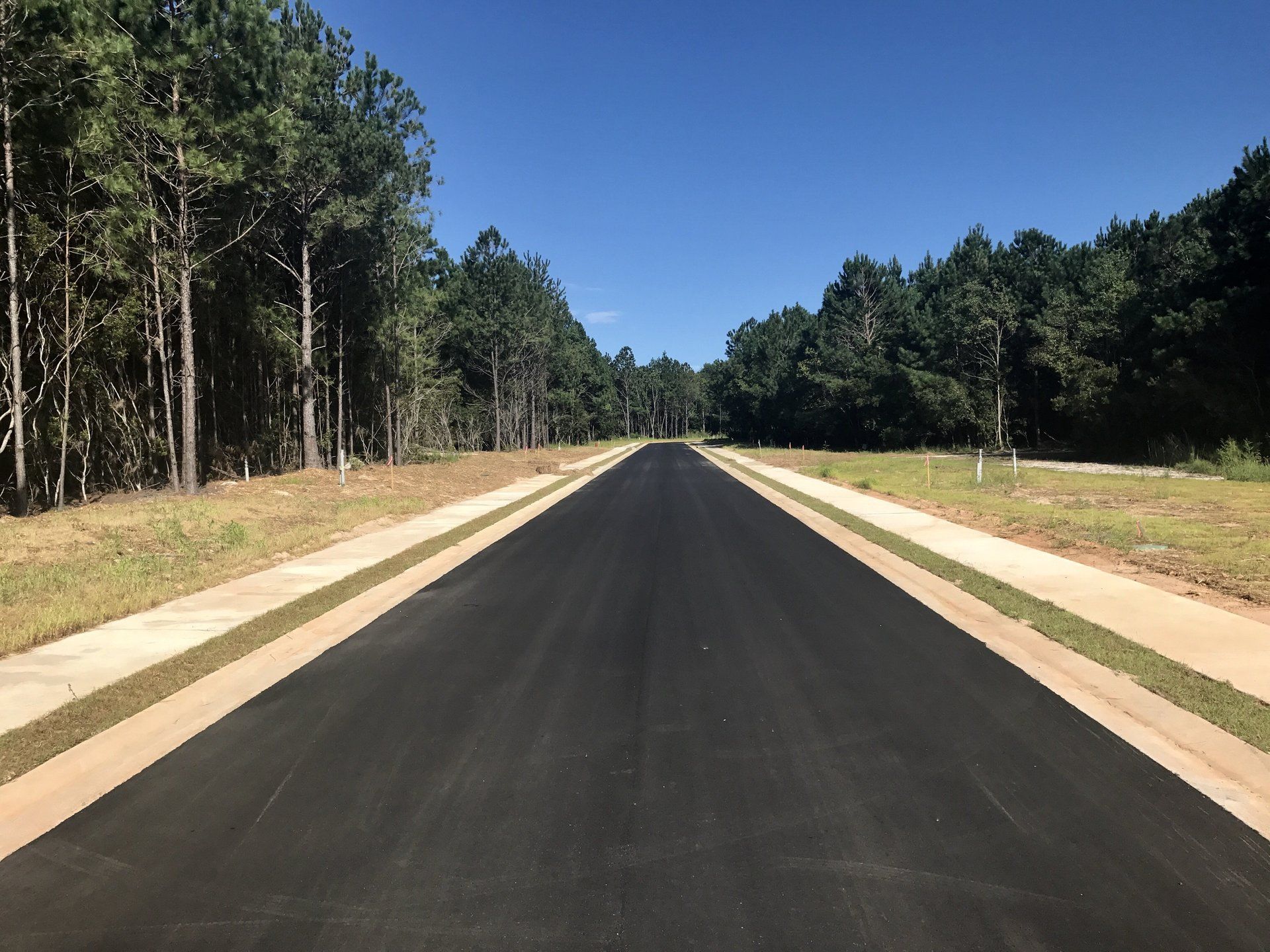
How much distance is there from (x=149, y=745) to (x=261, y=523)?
459 inches

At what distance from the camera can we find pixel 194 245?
21312 millimetres

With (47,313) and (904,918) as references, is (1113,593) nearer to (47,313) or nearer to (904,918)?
(904,918)

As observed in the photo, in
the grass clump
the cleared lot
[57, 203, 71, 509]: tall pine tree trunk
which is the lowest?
the cleared lot

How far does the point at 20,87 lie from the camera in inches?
593

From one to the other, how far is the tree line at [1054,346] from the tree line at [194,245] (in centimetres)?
3013

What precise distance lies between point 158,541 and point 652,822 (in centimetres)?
1187

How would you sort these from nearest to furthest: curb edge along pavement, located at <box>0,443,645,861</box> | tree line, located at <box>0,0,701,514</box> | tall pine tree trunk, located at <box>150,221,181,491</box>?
curb edge along pavement, located at <box>0,443,645,861</box>
tree line, located at <box>0,0,701,514</box>
tall pine tree trunk, located at <box>150,221,181,491</box>

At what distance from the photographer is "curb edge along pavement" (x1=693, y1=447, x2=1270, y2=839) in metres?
4.02

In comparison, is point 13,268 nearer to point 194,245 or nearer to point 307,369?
point 194,245

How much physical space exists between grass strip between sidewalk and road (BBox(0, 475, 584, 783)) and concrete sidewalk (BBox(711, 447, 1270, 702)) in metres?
7.69

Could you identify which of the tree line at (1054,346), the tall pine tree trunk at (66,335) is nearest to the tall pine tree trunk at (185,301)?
the tall pine tree trunk at (66,335)

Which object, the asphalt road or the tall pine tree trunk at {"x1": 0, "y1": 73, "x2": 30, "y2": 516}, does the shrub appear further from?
the tall pine tree trunk at {"x1": 0, "y1": 73, "x2": 30, "y2": 516}

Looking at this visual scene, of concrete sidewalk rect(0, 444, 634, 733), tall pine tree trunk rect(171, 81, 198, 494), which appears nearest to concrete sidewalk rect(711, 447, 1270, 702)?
concrete sidewalk rect(0, 444, 634, 733)

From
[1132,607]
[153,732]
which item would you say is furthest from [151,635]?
[1132,607]
